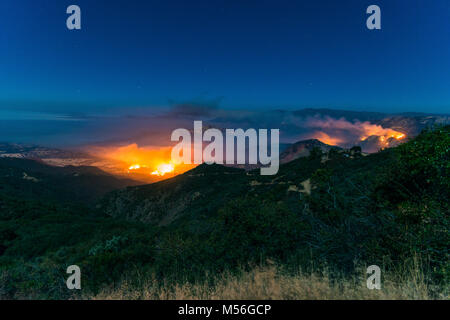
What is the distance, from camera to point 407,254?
6148 mm

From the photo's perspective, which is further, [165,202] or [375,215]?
[165,202]

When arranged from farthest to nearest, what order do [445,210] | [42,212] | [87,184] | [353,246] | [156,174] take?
[156,174] → [87,184] → [42,212] → [353,246] → [445,210]

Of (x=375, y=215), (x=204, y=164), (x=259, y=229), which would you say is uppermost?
(x=204, y=164)

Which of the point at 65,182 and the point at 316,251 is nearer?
the point at 316,251

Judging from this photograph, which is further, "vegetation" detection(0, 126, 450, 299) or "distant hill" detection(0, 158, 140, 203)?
"distant hill" detection(0, 158, 140, 203)

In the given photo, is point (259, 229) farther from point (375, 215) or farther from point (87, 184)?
point (87, 184)

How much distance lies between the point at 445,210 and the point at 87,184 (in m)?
157

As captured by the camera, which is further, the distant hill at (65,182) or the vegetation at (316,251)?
the distant hill at (65,182)

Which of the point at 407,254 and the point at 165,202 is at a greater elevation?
the point at 407,254

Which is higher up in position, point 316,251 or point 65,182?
point 65,182
